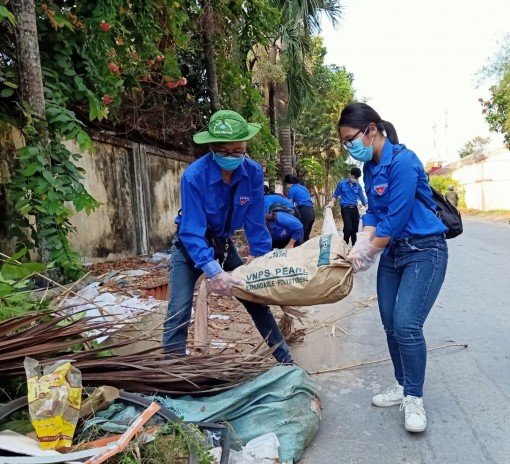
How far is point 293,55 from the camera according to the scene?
13070mm

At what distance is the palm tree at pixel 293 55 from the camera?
39.7 ft

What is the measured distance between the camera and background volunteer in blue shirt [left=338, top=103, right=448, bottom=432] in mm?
2410

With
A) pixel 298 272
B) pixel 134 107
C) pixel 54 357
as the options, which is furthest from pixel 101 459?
pixel 134 107

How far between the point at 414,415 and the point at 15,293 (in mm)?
2311

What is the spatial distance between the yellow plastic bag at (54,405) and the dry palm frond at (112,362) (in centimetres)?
24

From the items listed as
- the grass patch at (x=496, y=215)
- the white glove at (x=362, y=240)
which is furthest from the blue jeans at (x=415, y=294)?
the grass patch at (x=496, y=215)

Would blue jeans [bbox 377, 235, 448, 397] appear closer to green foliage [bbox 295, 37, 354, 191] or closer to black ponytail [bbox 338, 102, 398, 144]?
black ponytail [bbox 338, 102, 398, 144]

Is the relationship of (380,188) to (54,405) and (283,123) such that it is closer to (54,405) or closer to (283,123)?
(54,405)

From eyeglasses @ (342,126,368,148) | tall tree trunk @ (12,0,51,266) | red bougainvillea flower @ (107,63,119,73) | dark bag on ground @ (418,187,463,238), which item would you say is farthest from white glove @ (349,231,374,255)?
red bougainvillea flower @ (107,63,119,73)

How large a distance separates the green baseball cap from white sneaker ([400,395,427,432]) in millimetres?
1699

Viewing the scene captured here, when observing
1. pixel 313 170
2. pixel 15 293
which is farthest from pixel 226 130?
pixel 313 170

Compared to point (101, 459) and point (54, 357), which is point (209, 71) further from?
point (101, 459)

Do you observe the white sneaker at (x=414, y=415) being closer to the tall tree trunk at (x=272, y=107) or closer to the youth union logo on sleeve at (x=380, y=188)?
the youth union logo on sleeve at (x=380, y=188)

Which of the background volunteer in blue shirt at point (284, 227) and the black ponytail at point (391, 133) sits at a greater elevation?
the black ponytail at point (391, 133)
